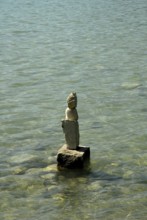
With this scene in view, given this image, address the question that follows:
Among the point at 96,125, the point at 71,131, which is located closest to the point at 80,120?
the point at 96,125

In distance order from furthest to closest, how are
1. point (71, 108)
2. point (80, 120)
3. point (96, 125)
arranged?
point (80, 120)
point (96, 125)
point (71, 108)

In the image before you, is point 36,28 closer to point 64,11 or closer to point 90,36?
point 90,36

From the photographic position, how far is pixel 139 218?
9.64m

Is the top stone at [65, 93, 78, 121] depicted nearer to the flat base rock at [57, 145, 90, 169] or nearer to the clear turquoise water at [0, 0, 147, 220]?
the flat base rock at [57, 145, 90, 169]

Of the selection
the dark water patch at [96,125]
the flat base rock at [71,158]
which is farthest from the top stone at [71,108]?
the dark water patch at [96,125]

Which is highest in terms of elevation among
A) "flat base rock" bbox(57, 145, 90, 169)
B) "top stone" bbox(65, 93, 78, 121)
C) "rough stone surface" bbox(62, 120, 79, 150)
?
"top stone" bbox(65, 93, 78, 121)

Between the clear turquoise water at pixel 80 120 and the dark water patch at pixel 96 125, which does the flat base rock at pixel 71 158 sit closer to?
the clear turquoise water at pixel 80 120

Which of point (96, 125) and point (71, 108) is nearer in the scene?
point (71, 108)

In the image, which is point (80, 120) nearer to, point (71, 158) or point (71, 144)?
point (71, 144)

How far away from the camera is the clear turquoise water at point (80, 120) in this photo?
1038cm

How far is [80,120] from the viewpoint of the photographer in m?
15.3

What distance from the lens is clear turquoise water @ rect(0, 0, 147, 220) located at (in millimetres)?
10383

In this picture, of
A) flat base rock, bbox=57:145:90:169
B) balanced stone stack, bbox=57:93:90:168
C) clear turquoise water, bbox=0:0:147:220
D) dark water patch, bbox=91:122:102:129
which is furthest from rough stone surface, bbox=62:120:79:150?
dark water patch, bbox=91:122:102:129

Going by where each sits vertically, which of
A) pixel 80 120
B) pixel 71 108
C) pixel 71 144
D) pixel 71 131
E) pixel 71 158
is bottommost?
pixel 71 158
